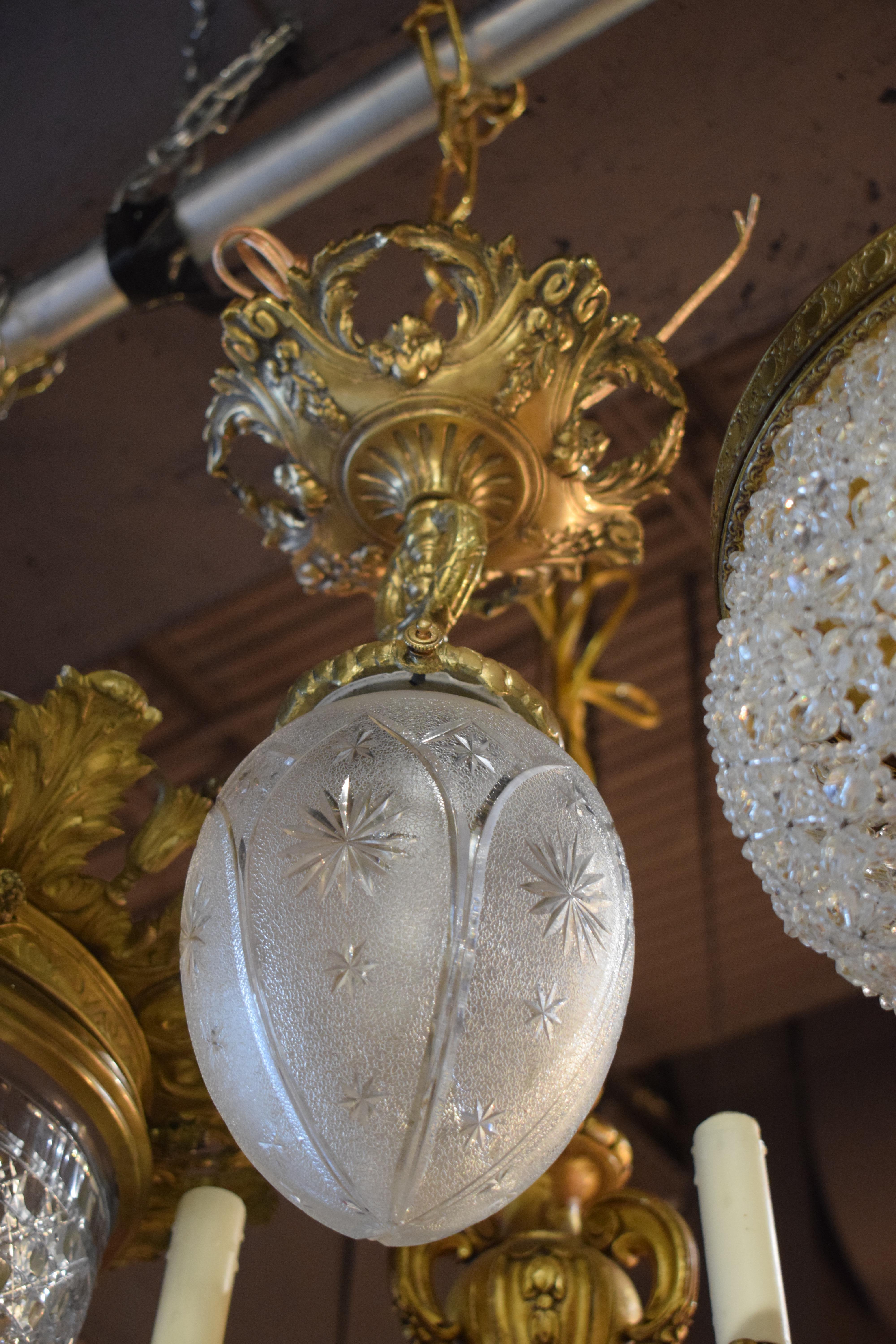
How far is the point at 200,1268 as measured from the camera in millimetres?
896

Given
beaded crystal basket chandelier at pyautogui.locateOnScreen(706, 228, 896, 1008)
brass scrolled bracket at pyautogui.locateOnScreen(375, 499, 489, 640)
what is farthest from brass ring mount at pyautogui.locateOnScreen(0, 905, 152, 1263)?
beaded crystal basket chandelier at pyautogui.locateOnScreen(706, 228, 896, 1008)

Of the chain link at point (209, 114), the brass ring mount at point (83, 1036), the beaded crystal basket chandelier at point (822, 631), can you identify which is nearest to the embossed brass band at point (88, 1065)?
the brass ring mount at point (83, 1036)

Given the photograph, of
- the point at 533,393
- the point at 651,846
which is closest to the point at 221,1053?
the point at 533,393

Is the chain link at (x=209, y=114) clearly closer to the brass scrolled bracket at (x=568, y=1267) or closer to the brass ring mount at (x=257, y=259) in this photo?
the brass ring mount at (x=257, y=259)

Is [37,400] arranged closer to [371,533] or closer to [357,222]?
[357,222]

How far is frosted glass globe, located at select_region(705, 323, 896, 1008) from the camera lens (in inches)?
23.3

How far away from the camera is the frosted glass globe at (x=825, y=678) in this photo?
59cm

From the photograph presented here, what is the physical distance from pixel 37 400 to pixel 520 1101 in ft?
3.63

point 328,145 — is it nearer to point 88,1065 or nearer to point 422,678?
point 422,678

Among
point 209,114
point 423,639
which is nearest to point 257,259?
point 209,114

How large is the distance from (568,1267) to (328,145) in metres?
0.96

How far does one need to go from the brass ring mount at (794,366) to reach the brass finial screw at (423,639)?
0.62 feet

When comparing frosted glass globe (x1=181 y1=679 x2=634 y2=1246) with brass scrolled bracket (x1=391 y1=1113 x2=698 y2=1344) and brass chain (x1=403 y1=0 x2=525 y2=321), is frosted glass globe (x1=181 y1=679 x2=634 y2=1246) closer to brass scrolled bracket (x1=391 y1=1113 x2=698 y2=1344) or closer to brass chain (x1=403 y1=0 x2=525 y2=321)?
brass scrolled bracket (x1=391 y1=1113 x2=698 y2=1344)

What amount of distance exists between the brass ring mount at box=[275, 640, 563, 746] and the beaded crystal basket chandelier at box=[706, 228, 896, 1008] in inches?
6.1
